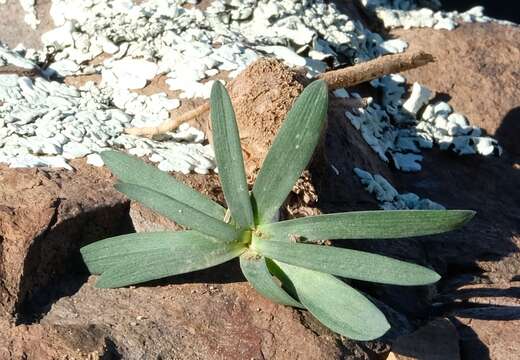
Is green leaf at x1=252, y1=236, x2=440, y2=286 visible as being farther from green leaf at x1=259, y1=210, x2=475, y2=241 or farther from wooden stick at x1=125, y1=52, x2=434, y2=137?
wooden stick at x1=125, y1=52, x2=434, y2=137

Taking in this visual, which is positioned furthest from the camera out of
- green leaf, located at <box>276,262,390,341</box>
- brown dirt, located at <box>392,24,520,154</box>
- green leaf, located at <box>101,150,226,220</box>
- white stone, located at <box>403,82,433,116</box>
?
brown dirt, located at <box>392,24,520,154</box>

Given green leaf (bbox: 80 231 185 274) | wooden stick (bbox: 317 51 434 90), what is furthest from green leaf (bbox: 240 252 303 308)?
wooden stick (bbox: 317 51 434 90)

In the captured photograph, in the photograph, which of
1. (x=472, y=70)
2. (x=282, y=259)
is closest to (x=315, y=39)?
(x=472, y=70)

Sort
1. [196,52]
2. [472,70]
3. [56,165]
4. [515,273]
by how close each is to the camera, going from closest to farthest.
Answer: [56,165], [515,273], [196,52], [472,70]

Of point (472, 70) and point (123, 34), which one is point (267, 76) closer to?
point (123, 34)

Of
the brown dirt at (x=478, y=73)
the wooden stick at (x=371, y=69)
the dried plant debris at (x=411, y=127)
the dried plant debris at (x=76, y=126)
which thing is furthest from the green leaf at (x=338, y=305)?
the brown dirt at (x=478, y=73)

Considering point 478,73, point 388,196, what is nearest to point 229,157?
point 388,196

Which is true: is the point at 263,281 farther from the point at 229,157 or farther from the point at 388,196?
the point at 388,196
